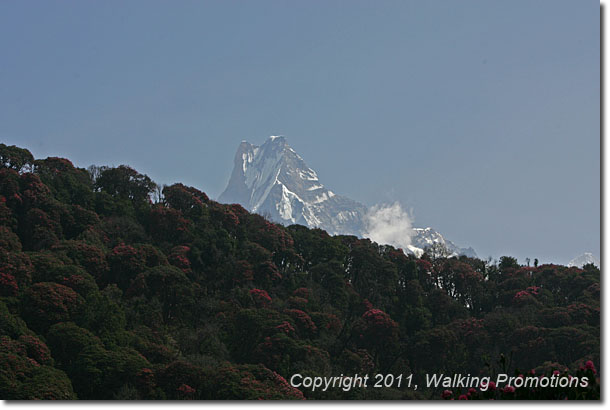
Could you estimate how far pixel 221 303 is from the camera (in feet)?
130

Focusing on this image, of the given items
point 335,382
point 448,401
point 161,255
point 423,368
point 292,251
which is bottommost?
point 448,401

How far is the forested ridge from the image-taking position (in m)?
29.7

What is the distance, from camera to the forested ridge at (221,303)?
29719mm

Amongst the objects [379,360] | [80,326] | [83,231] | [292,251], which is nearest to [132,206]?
[83,231]

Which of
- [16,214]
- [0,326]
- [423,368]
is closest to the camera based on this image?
[0,326]

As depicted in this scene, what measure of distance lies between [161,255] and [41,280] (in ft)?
26.0

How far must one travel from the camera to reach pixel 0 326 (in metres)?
29.9

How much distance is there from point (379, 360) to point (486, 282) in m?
12.6

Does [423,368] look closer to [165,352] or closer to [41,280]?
[165,352]

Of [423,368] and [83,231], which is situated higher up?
[83,231]

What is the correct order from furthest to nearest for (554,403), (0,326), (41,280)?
1. (41,280)
2. (0,326)
3. (554,403)

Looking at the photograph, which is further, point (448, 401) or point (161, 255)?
point (161, 255)

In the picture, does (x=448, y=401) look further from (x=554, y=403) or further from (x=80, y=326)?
(x=80, y=326)

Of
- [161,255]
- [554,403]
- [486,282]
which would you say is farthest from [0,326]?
[486,282]
